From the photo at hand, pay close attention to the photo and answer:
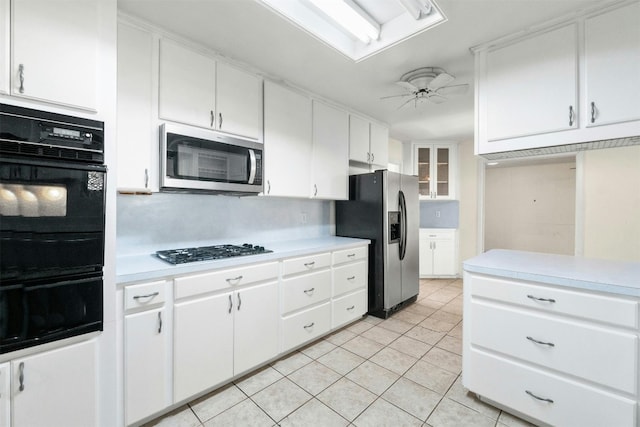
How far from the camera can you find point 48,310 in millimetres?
1195

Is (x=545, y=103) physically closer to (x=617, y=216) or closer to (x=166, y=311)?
(x=617, y=216)

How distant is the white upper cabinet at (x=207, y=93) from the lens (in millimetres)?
1878

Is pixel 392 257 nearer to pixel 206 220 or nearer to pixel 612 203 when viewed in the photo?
pixel 206 220

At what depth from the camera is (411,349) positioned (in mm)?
2473

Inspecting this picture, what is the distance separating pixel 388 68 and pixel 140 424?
3026 millimetres

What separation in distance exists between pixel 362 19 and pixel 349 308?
8.31 feet

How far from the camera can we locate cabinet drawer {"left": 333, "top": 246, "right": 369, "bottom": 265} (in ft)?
8.98

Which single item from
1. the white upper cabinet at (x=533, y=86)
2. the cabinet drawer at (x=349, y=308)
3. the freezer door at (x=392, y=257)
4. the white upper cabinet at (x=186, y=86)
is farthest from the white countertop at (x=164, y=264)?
the white upper cabinet at (x=533, y=86)

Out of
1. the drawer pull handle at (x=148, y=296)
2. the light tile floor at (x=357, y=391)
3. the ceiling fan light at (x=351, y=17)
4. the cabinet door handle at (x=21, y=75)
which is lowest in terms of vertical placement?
the light tile floor at (x=357, y=391)

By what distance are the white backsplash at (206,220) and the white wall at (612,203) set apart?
3169mm

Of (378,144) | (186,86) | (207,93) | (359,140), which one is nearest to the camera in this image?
(186,86)

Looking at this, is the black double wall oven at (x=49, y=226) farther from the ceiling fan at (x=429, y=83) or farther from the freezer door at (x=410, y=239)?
the freezer door at (x=410, y=239)

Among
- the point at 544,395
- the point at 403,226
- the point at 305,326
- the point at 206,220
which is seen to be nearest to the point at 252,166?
the point at 206,220

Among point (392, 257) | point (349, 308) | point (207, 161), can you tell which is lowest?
point (349, 308)
